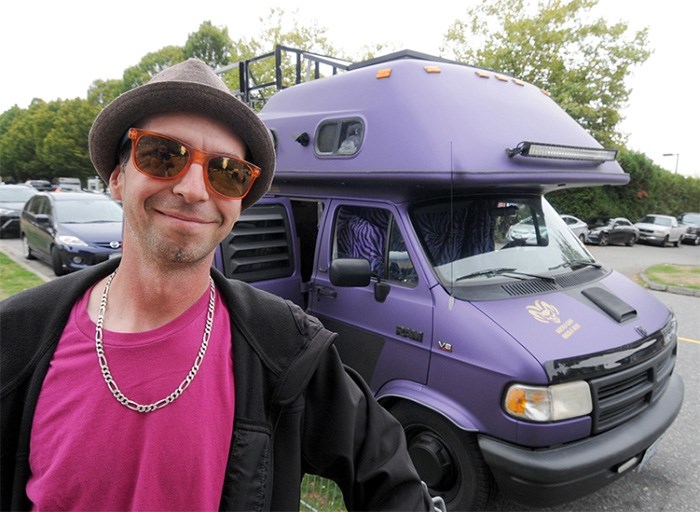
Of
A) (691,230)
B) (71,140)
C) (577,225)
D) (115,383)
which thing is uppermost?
(71,140)

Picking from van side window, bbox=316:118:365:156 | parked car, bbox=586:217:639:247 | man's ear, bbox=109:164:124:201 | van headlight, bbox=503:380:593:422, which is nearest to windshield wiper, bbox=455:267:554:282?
van headlight, bbox=503:380:593:422

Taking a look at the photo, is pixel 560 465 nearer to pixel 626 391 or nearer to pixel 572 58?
pixel 626 391

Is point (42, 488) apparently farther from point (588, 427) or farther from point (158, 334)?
point (588, 427)

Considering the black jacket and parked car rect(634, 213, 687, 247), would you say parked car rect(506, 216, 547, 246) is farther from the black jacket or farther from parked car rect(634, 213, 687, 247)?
parked car rect(634, 213, 687, 247)

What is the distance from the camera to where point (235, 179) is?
125 centimetres

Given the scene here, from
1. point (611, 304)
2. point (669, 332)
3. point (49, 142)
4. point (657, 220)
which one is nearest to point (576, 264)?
point (611, 304)

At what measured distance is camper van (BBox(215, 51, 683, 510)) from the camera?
239cm

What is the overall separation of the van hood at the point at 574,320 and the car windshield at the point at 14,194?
18548 millimetres

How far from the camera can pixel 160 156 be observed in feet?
3.80

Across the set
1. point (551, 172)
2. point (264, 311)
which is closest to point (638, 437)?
point (551, 172)

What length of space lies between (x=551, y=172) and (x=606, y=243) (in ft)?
68.4

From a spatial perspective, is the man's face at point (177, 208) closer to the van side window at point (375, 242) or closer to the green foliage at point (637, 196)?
the van side window at point (375, 242)

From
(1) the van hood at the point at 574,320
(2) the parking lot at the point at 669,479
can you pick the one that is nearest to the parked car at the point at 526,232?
(1) the van hood at the point at 574,320

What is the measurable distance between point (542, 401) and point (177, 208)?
79.8 inches
